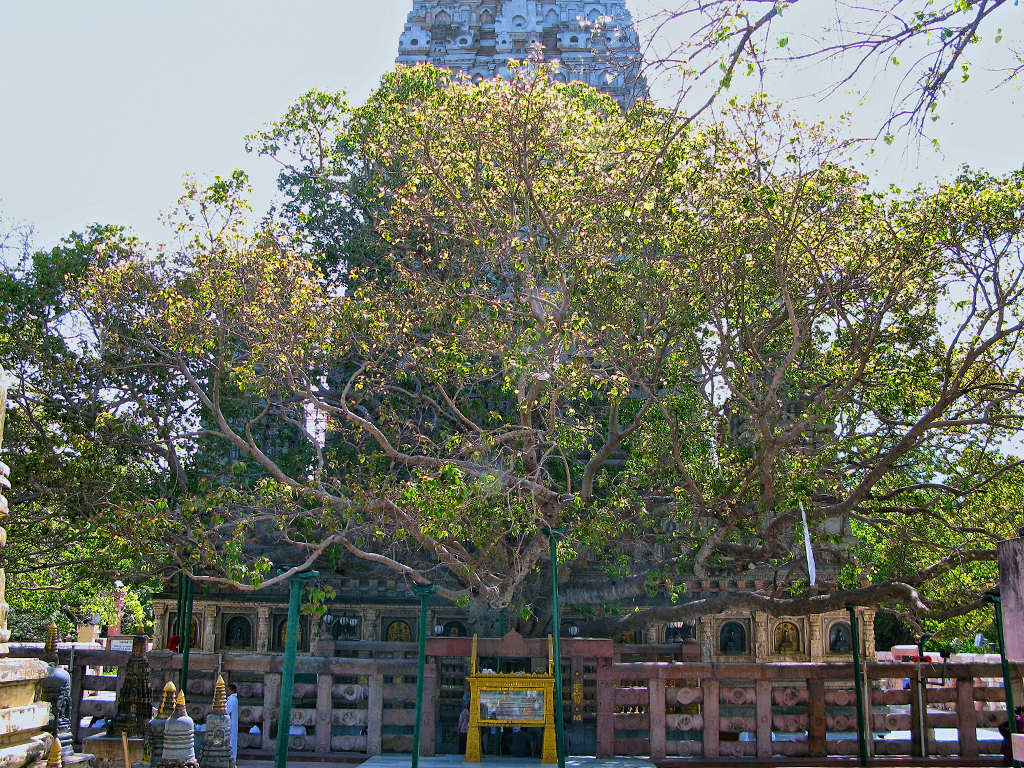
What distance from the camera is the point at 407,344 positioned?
712 inches

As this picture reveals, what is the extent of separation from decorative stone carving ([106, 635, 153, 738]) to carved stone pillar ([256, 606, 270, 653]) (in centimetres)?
957

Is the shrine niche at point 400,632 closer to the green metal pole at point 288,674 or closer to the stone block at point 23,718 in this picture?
the green metal pole at point 288,674

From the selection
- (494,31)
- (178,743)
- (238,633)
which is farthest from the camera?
(494,31)

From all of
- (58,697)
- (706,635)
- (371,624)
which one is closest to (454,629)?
(371,624)

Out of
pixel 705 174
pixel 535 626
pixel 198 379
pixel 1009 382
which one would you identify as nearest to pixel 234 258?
pixel 198 379

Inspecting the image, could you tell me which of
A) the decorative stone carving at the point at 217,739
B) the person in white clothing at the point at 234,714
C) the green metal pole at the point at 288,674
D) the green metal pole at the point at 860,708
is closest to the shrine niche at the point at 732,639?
the green metal pole at the point at 860,708

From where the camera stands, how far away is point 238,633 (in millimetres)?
23938

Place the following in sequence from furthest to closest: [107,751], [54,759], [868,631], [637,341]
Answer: [868,631] → [637,341] → [107,751] → [54,759]

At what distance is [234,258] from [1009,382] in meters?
12.3

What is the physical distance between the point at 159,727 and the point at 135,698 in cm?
228

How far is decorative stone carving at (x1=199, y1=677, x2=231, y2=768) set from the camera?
10508 millimetres

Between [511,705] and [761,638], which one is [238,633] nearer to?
[511,705]

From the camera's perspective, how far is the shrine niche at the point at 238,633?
78.1 ft

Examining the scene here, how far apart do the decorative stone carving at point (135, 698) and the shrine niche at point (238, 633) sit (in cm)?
1001
